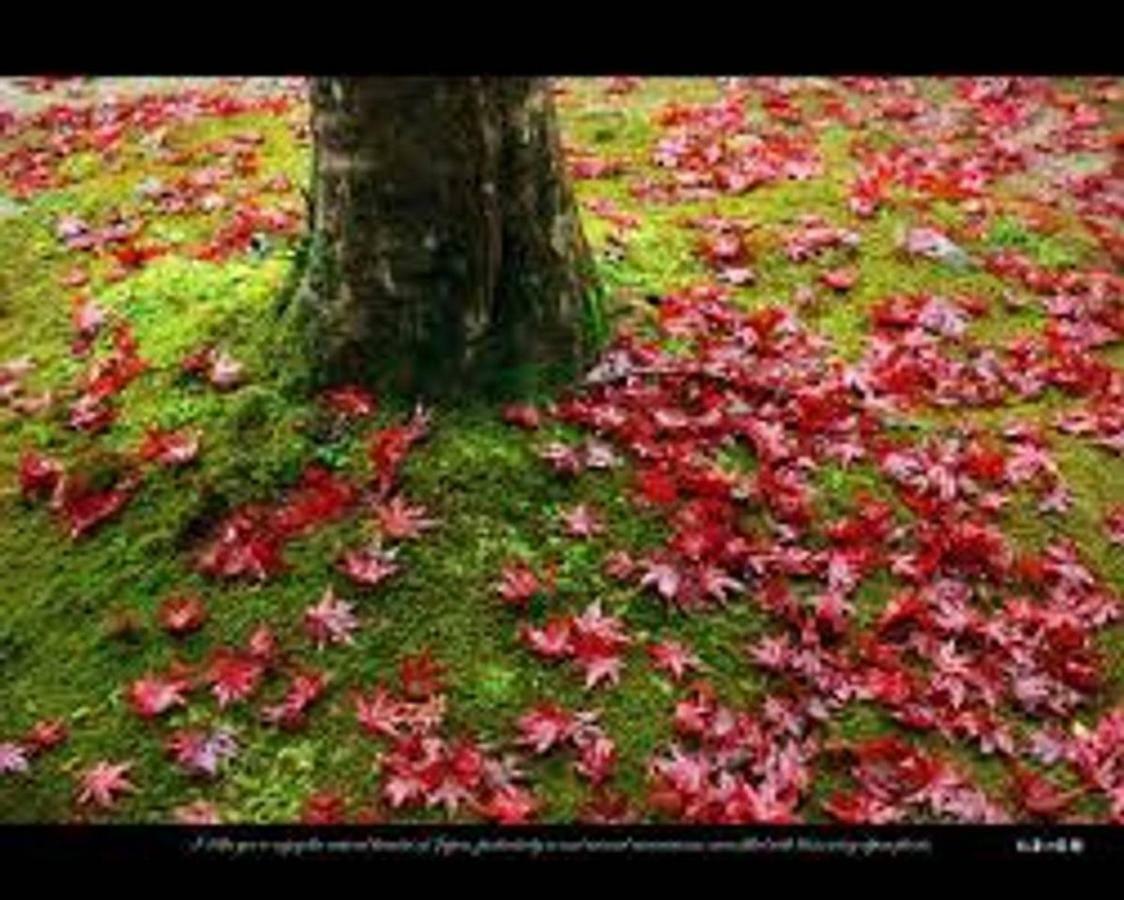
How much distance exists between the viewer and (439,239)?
5.02m

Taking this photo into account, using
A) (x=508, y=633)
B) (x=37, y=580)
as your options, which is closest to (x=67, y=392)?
(x=37, y=580)

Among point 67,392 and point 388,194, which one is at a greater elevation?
point 388,194

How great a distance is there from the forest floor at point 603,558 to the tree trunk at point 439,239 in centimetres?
21

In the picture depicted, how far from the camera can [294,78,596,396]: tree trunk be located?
4879 mm

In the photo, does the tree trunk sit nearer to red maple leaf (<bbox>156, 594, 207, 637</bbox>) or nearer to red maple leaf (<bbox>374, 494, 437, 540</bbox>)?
red maple leaf (<bbox>374, 494, 437, 540</bbox>)

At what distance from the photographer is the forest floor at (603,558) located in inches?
178

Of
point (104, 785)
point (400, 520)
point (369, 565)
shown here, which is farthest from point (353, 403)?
point (104, 785)

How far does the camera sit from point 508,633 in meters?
4.84
